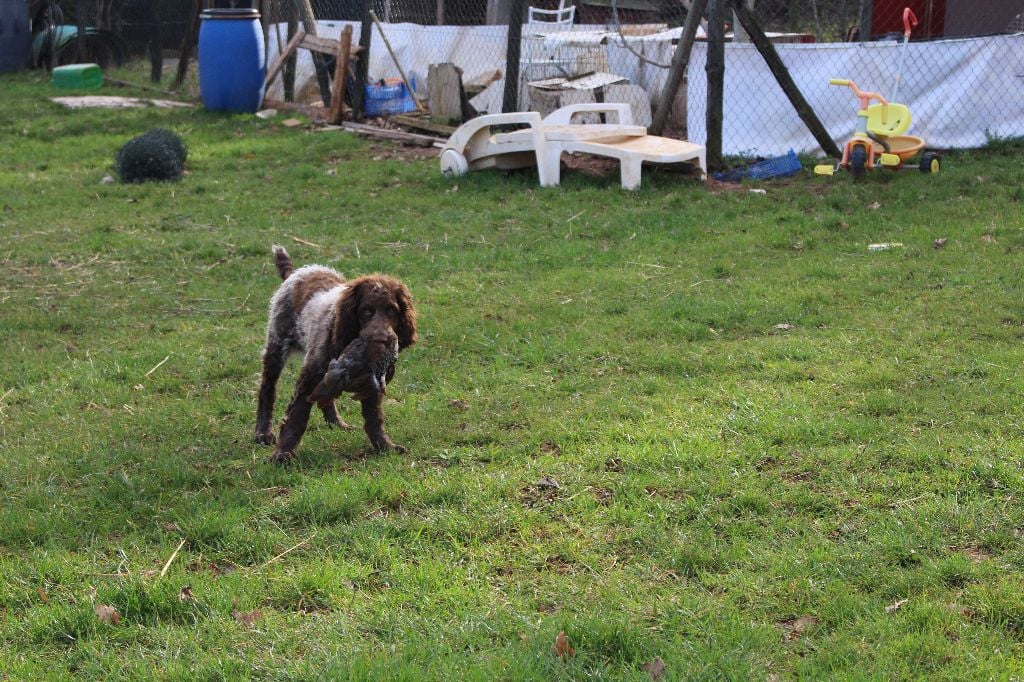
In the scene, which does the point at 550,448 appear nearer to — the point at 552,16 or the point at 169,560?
the point at 169,560

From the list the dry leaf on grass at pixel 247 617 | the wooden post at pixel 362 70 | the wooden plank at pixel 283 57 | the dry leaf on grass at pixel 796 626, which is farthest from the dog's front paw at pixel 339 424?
the wooden plank at pixel 283 57

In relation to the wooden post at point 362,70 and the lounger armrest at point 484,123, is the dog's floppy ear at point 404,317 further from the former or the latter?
the wooden post at point 362,70

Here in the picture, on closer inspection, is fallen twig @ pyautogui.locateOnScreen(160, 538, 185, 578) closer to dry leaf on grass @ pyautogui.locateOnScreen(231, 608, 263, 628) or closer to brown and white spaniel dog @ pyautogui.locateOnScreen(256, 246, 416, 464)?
dry leaf on grass @ pyautogui.locateOnScreen(231, 608, 263, 628)

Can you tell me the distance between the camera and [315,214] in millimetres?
10406

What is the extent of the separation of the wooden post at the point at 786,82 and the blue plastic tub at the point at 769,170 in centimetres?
35

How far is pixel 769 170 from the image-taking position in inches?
434

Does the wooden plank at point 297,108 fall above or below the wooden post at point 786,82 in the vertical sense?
below

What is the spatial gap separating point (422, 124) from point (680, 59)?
391 centimetres

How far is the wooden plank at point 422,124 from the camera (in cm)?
1404

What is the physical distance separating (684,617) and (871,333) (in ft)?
11.1

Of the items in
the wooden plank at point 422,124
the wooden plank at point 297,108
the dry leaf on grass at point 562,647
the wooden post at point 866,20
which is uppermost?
the wooden post at point 866,20

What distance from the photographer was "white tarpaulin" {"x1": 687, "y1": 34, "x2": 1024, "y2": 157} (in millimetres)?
11352

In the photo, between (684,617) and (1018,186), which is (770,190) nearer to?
(1018,186)

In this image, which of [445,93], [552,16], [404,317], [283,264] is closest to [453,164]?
[445,93]
